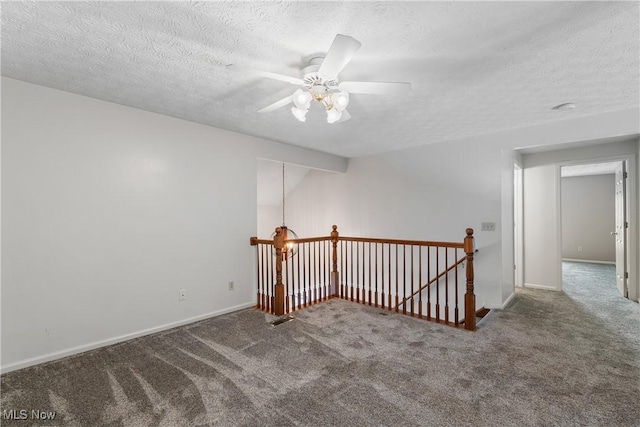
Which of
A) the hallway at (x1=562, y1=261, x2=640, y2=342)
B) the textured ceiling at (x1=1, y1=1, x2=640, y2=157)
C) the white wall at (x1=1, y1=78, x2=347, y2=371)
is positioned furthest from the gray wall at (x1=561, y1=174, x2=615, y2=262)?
the white wall at (x1=1, y1=78, x2=347, y2=371)

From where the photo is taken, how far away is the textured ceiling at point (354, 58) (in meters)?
1.46

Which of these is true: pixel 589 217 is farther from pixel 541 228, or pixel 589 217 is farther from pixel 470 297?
pixel 470 297

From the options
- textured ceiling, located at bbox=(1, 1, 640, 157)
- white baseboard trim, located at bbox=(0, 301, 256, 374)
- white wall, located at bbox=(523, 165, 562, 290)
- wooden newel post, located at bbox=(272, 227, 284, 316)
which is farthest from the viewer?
white wall, located at bbox=(523, 165, 562, 290)

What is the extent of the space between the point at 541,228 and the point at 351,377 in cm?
432

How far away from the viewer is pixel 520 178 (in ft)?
15.4

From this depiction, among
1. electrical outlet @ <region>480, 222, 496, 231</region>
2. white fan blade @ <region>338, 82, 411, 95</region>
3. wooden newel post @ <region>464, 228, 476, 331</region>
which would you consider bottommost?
wooden newel post @ <region>464, 228, 476, 331</region>

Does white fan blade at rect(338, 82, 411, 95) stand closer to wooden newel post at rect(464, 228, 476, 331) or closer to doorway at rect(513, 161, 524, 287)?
wooden newel post at rect(464, 228, 476, 331)

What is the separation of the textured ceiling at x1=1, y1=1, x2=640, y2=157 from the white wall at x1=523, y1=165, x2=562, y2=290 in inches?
72.9

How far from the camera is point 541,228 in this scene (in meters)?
Answer: 4.57

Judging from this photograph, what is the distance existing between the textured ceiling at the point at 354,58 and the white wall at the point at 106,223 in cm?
32

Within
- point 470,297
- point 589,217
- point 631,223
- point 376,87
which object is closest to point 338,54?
point 376,87

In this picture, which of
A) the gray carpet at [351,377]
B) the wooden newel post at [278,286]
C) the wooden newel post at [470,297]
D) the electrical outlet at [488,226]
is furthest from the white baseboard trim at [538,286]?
the wooden newel post at [278,286]

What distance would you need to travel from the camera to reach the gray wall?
6578 mm

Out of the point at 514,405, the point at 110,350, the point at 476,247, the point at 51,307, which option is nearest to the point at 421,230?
the point at 476,247
